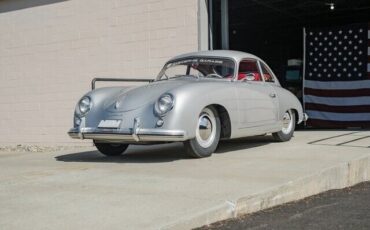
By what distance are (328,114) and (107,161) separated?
7.22 metres

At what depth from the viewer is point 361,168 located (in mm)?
6676

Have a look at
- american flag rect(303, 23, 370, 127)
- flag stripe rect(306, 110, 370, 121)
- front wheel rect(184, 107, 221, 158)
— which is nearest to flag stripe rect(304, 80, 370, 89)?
american flag rect(303, 23, 370, 127)

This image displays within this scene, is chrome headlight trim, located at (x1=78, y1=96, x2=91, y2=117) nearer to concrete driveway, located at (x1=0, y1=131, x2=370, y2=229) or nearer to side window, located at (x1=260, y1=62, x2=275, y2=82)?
concrete driveway, located at (x1=0, y1=131, x2=370, y2=229)

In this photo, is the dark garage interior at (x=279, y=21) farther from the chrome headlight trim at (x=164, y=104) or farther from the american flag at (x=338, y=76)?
the chrome headlight trim at (x=164, y=104)

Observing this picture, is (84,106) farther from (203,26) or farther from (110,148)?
(203,26)

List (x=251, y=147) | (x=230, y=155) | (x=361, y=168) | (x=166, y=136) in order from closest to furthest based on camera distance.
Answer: (x=166, y=136) → (x=361, y=168) → (x=230, y=155) → (x=251, y=147)

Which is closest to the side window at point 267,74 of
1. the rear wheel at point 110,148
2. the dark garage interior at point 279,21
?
the rear wheel at point 110,148

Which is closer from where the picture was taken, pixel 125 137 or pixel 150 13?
pixel 125 137

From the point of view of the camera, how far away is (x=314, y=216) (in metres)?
4.62

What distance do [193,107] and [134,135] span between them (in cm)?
75

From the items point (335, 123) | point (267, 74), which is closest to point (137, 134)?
point (267, 74)

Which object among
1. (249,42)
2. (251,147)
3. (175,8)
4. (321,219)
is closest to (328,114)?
(175,8)

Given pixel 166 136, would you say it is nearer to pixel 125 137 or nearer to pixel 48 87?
pixel 125 137

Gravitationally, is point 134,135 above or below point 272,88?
below
